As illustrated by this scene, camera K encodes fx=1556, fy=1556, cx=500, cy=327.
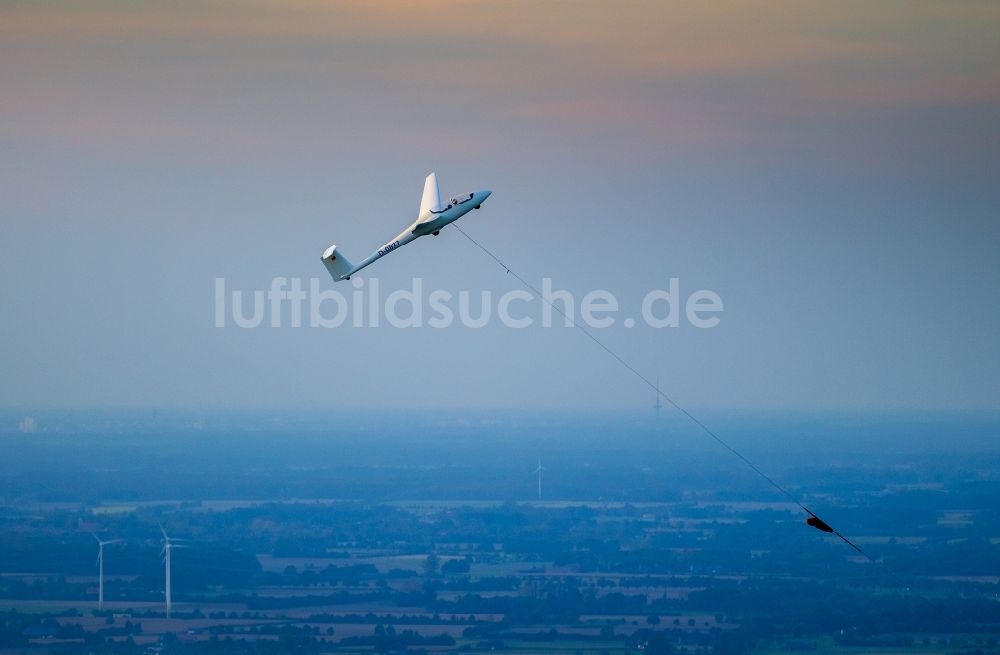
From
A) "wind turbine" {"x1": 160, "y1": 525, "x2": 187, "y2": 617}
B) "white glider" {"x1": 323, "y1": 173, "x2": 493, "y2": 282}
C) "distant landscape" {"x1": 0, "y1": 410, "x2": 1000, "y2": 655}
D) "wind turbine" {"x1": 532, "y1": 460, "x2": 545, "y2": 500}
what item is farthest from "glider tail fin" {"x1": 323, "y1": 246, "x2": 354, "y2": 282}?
"wind turbine" {"x1": 532, "y1": 460, "x2": 545, "y2": 500}

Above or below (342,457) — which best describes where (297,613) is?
below

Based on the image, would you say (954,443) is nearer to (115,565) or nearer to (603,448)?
(603,448)

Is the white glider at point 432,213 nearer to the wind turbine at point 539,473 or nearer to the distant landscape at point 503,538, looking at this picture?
the distant landscape at point 503,538

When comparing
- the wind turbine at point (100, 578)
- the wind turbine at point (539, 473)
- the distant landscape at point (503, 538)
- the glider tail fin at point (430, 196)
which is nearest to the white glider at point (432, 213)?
the glider tail fin at point (430, 196)

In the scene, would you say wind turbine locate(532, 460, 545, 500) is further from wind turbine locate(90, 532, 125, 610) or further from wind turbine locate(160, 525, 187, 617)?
wind turbine locate(90, 532, 125, 610)

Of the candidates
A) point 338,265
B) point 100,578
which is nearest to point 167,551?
point 100,578

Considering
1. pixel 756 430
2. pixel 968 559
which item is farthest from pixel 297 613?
pixel 756 430
